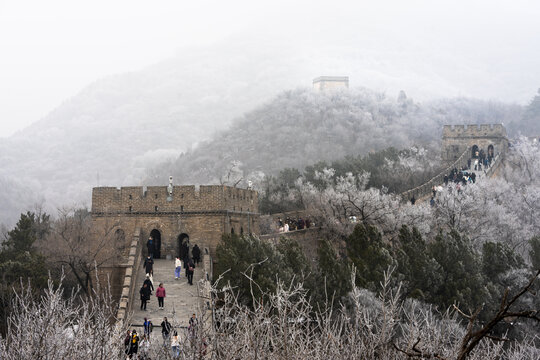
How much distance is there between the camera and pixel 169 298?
933 inches

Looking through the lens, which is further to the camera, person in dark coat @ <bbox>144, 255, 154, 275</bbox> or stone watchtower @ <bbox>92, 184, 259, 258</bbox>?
stone watchtower @ <bbox>92, 184, 259, 258</bbox>

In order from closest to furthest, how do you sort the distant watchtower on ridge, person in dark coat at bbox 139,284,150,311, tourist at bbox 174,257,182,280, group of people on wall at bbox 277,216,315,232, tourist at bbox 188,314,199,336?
1. tourist at bbox 188,314,199,336
2. person in dark coat at bbox 139,284,150,311
3. tourist at bbox 174,257,182,280
4. group of people on wall at bbox 277,216,315,232
5. the distant watchtower on ridge

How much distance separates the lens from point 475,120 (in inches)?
3996

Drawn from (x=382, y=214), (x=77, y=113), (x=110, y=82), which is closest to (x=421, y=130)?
(x=382, y=214)

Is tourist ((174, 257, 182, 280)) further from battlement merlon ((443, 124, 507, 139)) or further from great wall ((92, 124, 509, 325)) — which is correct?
battlement merlon ((443, 124, 507, 139))

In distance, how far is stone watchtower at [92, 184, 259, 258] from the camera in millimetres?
28859

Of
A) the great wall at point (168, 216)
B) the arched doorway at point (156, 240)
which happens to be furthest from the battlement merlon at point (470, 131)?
the arched doorway at point (156, 240)

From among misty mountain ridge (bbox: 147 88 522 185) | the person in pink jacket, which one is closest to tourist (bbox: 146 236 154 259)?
the person in pink jacket

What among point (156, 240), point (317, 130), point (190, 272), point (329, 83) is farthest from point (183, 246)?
point (329, 83)

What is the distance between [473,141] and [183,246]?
35.7 metres

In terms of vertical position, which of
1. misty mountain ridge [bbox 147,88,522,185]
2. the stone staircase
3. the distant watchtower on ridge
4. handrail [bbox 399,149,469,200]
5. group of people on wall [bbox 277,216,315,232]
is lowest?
the stone staircase

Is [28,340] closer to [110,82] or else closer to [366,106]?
[366,106]

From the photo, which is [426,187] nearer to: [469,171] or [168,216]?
[469,171]

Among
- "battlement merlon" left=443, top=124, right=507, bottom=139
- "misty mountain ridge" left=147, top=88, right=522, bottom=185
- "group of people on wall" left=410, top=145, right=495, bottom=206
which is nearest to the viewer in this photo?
"group of people on wall" left=410, top=145, right=495, bottom=206
